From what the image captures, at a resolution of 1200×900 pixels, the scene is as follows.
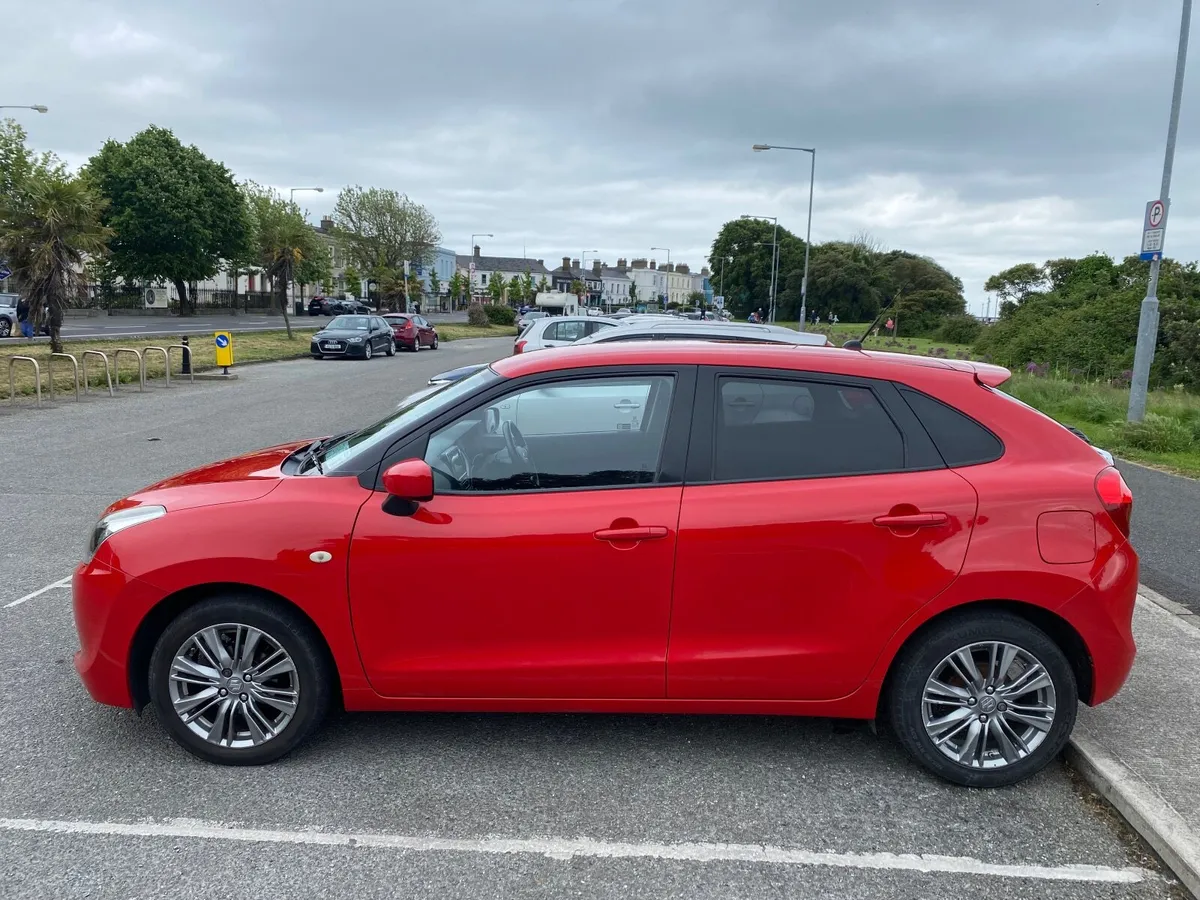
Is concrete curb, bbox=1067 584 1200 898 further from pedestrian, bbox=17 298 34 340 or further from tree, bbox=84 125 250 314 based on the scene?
tree, bbox=84 125 250 314

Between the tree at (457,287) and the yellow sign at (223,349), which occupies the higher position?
the tree at (457,287)

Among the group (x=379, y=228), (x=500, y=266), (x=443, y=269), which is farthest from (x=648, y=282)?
(x=379, y=228)

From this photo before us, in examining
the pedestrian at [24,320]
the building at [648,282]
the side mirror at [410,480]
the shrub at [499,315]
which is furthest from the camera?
the building at [648,282]

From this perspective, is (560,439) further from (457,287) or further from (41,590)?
(457,287)

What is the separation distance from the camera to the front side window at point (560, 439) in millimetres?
3516

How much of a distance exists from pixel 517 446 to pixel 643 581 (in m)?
0.77

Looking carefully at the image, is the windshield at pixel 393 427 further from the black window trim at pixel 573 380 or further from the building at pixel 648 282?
the building at pixel 648 282

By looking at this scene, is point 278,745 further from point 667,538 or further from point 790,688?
point 790,688

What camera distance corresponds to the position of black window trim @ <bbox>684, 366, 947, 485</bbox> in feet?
11.4

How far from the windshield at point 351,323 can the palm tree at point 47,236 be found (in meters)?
11.4

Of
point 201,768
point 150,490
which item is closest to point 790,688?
point 201,768

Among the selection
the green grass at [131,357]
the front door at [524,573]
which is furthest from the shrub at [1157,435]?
the green grass at [131,357]

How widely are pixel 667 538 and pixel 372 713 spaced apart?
172cm

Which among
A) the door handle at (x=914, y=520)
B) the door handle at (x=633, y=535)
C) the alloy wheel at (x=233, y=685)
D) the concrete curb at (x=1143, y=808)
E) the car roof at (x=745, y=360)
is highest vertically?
the car roof at (x=745, y=360)
